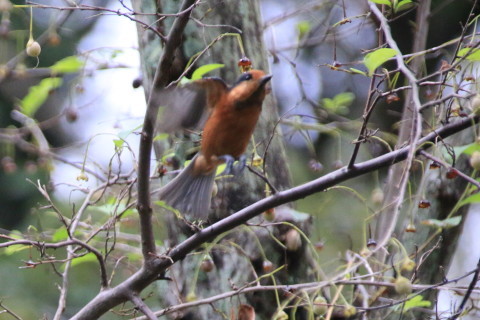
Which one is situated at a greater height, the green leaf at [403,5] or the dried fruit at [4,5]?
the dried fruit at [4,5]

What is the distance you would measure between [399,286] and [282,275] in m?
0.90

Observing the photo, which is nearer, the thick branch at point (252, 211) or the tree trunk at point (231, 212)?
the thick branch at point (252, 211)

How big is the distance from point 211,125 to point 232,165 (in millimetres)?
160

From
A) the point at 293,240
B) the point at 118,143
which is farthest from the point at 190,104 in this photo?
the point at 293,240

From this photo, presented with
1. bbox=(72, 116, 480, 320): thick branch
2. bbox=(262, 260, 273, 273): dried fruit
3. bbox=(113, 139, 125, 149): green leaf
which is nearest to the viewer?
bbox=(72, 116, 480, 320): thick branch

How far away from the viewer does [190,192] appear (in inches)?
98.6

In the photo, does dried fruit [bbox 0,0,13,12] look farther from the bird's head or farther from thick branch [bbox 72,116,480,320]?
thick branch [bbox 72,116,480,320]

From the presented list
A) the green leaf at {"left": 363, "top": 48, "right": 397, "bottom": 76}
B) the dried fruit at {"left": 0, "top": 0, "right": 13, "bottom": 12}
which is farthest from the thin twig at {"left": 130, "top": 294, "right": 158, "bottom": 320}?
the dried fruit at {"left": 0, "top": 0, "right": 13, "bottom": 12}

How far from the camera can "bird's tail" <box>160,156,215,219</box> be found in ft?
8.14

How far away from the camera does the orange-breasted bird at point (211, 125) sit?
2.37 m

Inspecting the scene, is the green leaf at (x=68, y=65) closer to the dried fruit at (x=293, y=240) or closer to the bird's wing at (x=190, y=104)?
the bird's wing at (x=190, y=104)

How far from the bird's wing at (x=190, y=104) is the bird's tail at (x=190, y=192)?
0.55 ft

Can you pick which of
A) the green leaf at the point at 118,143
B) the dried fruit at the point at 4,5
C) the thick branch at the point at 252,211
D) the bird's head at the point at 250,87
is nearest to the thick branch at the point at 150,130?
the thick branch at the point at 252,211

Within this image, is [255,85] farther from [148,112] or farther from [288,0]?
[288,0]
